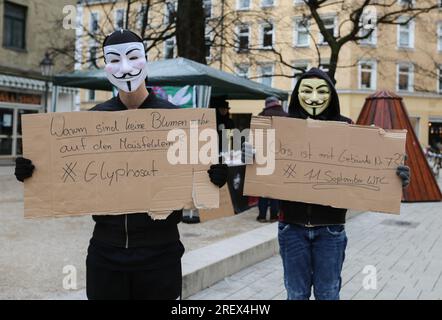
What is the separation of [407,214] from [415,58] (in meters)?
28.5

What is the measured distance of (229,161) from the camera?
8172 millimetres

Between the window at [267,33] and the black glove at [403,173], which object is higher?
the window at [267,33]

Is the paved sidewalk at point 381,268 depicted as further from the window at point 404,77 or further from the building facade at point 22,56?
the window at point 404,77

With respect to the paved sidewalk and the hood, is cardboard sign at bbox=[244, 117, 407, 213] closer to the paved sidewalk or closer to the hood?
the hood

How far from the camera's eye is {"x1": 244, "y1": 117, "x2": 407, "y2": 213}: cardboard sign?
2.88 m

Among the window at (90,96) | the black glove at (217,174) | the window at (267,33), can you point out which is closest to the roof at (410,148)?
the window at (267,33)

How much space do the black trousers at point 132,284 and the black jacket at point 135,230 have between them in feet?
0.45

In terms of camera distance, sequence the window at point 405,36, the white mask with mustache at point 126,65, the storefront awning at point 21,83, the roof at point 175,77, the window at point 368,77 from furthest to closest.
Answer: the window at point 405,36 < the window at point 368,77 < the storefront awning at point 21,83 < the roof at point 175,77 < the white mask with mustache at point 126,65

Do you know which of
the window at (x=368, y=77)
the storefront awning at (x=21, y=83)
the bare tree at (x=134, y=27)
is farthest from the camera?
the window at (x=368, y=77)

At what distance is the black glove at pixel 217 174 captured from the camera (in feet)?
7.84

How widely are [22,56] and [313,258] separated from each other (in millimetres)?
19490

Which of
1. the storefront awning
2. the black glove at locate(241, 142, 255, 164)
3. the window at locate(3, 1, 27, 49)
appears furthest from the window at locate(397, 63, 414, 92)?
the black glove at locate(241, 142, 255, 164)

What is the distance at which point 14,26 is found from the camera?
19406mm

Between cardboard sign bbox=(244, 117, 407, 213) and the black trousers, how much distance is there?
2.62 ft
